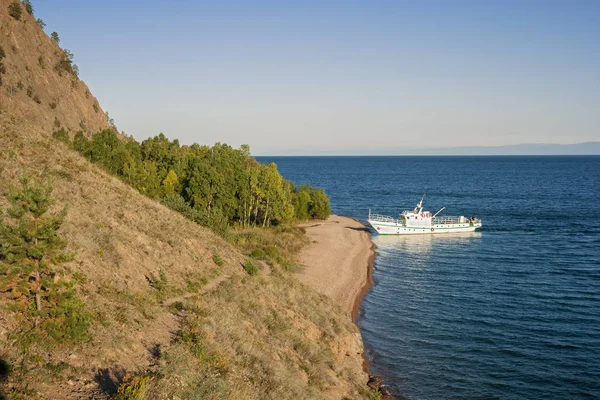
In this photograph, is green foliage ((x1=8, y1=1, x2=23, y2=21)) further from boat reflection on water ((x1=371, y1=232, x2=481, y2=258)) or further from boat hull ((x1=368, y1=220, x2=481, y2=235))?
boat hull ((x1=368, y1=220, x2=481, y2=235))

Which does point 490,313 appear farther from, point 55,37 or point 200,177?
point 55,37

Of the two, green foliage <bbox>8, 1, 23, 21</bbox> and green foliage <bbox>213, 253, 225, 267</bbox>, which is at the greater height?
green foliage <bbox>8, 1, 23, 21</bbox>

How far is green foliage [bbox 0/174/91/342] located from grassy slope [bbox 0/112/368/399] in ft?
2.08

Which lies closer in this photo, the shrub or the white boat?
the shrub

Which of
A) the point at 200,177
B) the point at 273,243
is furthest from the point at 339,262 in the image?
the point at 200,177

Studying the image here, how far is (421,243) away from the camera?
2763 inches

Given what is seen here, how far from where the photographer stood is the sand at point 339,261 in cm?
4278

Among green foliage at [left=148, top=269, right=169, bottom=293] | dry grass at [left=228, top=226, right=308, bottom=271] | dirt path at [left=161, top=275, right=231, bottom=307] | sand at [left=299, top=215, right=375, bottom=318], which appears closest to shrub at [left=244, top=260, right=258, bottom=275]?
dirt path at [left=161, top=275, right=231, bottom=307]

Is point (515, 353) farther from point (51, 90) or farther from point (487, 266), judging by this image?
point (51, 90)

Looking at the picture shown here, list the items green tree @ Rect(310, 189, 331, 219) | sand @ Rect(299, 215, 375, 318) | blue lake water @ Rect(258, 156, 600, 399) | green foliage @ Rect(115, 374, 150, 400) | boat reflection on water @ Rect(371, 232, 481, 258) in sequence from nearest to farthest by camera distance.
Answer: green foliage @ Rect(115, 374, 150, 400)
blue lake water @ Rect(258, 156, 600, 399)
sand @ Rect(299, 215, 375, 318)
boat reflection on water @ Rect(371, 232, 481, 258)
green tree @ Rect(310, 189, 331, 219)

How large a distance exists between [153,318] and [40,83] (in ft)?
224

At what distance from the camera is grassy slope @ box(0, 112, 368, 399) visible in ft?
48.0

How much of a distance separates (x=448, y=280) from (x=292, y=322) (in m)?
26.5

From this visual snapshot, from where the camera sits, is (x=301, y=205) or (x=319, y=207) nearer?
(x=301, y=205)
